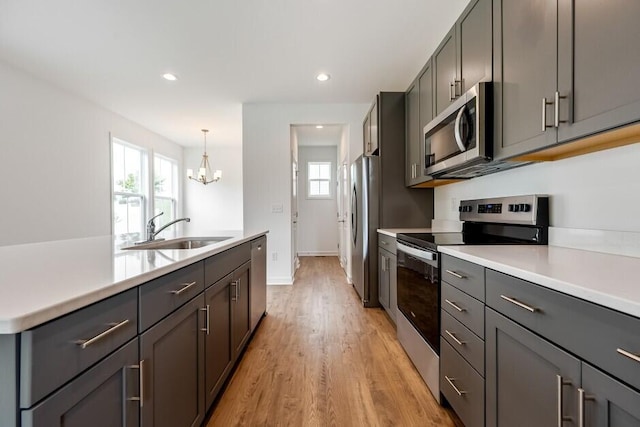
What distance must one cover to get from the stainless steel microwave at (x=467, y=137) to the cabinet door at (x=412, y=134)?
622 millimetres

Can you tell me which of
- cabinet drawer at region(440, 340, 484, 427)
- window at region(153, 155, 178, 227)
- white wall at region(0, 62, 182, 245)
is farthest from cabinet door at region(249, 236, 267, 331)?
window at region(153, 155, 178, 227)

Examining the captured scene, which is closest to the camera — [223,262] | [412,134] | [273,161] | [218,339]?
[218,339]

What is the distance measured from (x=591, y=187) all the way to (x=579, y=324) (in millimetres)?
964

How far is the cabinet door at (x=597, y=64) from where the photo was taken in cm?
96

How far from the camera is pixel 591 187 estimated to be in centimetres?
143

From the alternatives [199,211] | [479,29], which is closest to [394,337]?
[479,29]

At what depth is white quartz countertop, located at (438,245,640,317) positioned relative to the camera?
69 cm

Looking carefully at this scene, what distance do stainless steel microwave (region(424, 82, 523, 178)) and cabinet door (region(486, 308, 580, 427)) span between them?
972mm

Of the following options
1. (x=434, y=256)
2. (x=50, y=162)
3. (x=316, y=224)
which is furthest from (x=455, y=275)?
(x=316, y=224)

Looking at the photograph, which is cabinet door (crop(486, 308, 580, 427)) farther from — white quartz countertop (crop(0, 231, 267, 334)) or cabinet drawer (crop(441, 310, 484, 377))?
white quartz countertop (crop(0, 231, 267, 334))

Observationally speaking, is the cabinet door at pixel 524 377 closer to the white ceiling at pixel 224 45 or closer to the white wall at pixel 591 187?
the white wall at pixel 591 187

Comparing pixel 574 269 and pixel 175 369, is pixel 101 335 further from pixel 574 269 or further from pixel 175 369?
pixel 574 269

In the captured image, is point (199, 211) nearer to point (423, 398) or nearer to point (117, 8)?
point (117, 8)

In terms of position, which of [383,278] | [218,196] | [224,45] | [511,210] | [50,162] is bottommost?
[383,278]
